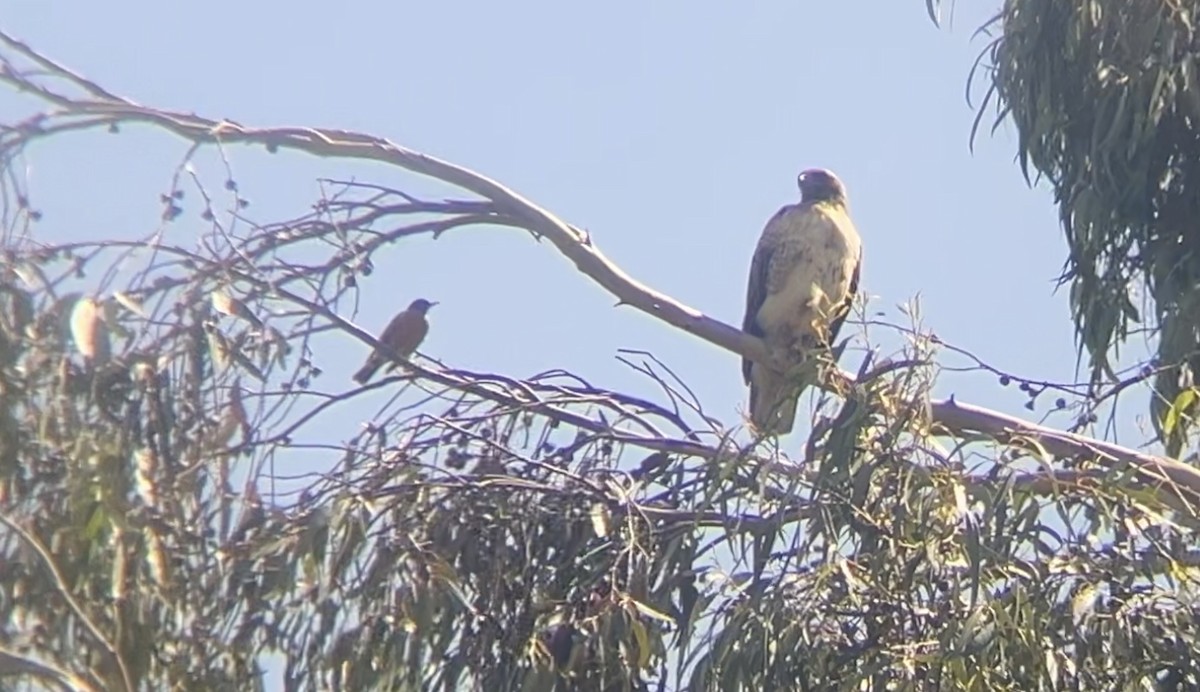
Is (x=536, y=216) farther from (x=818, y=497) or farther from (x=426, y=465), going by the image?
(x=818, y=497)

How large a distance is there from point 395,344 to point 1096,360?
1875mm

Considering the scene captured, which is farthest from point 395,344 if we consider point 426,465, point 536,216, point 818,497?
point 818,497

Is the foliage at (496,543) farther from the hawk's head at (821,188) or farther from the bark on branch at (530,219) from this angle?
the hawk's head at (821,188)

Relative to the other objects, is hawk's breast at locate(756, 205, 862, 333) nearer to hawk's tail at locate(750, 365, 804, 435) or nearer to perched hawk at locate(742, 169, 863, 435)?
perched hawk at locate(742, 169, 863, 435)

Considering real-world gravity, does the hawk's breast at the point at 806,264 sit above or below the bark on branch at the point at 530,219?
above

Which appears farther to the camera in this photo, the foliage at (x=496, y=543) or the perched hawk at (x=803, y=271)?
the perched hawk at (x=803, y=271)

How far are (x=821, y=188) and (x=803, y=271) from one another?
45 cm

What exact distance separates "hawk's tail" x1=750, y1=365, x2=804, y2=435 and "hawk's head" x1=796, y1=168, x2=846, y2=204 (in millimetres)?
1088

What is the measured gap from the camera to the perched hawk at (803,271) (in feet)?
22.5

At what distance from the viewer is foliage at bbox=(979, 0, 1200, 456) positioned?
6.56 m

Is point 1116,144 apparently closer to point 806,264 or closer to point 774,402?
point 806,264

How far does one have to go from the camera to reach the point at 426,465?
198 inches

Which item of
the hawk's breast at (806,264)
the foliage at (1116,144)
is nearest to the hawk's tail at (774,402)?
the hawk's breast at (806,264)

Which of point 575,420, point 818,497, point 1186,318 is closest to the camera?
point 818,497
